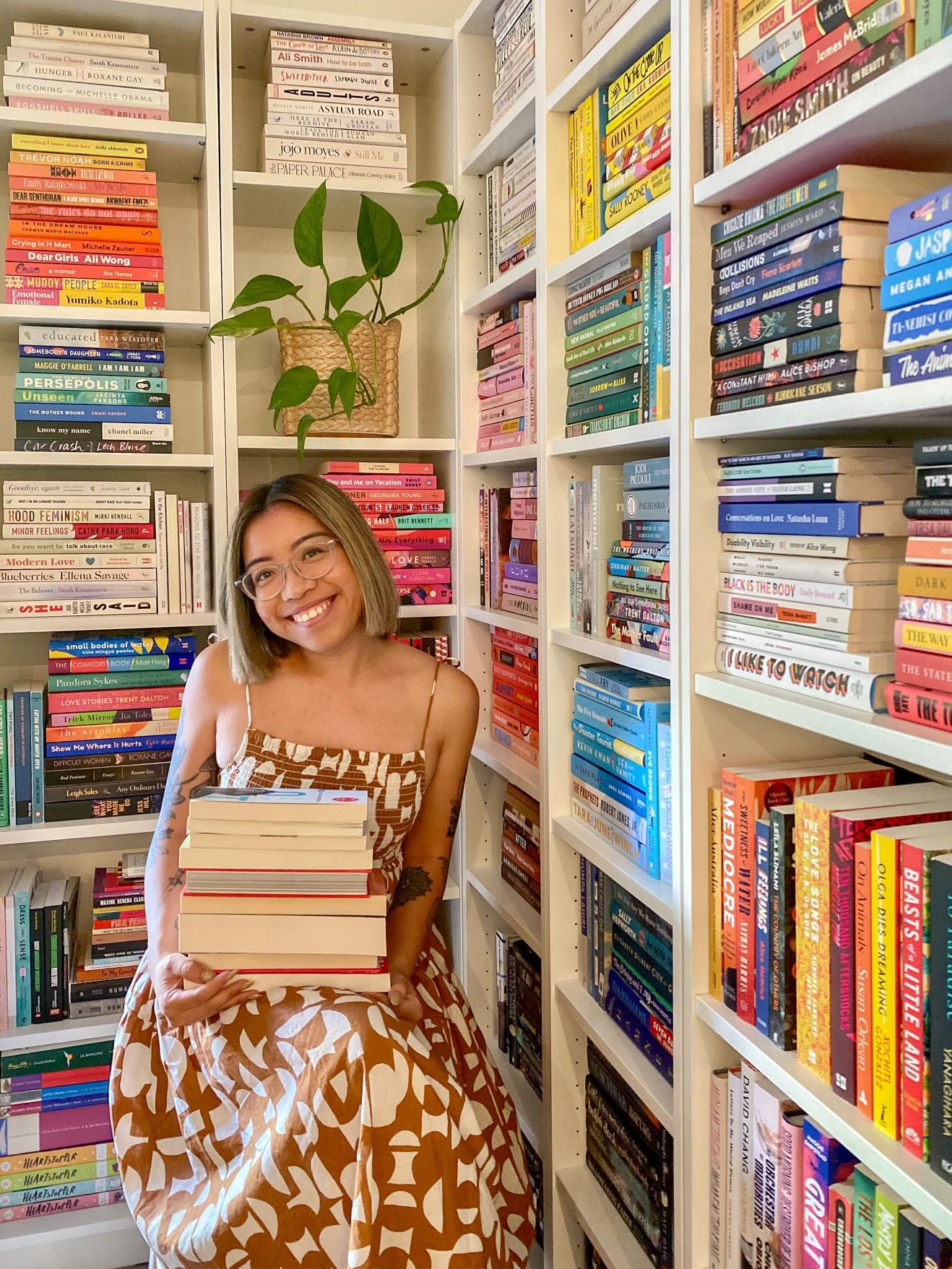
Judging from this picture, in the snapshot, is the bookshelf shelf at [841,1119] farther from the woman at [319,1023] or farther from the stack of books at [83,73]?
the stack of books at [83,73]

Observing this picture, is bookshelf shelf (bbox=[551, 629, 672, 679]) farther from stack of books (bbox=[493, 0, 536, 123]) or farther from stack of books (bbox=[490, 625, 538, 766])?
stack of books (bbox=[493, 0, 536, 123])

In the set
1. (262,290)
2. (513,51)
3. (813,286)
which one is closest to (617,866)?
(813,286)

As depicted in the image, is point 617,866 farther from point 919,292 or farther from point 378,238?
point 378,238

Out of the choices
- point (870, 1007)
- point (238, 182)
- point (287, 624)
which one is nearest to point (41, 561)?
point (287, 624)

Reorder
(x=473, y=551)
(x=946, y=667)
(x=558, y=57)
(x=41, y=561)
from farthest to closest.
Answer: (x=473, y=551)
(x=41, y=561)
(x=558, y=57)
(x=946, y=667)

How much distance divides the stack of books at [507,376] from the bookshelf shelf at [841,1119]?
1.00m

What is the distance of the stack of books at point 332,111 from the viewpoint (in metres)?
2.06

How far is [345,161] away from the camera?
82.3 inches

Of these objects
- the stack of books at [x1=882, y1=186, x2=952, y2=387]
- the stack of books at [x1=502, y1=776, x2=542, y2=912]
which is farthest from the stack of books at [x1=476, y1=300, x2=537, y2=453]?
the stack of books at [x1=882, y1=186, x2=952, y2=387]

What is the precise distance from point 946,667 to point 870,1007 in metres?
0.34

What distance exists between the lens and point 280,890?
140 centimetres

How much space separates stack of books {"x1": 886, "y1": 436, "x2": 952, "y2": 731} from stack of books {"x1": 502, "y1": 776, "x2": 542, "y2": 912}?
98 centimetres

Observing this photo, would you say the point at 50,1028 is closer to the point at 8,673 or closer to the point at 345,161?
the point at 8,673

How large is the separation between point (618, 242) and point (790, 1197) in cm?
115
